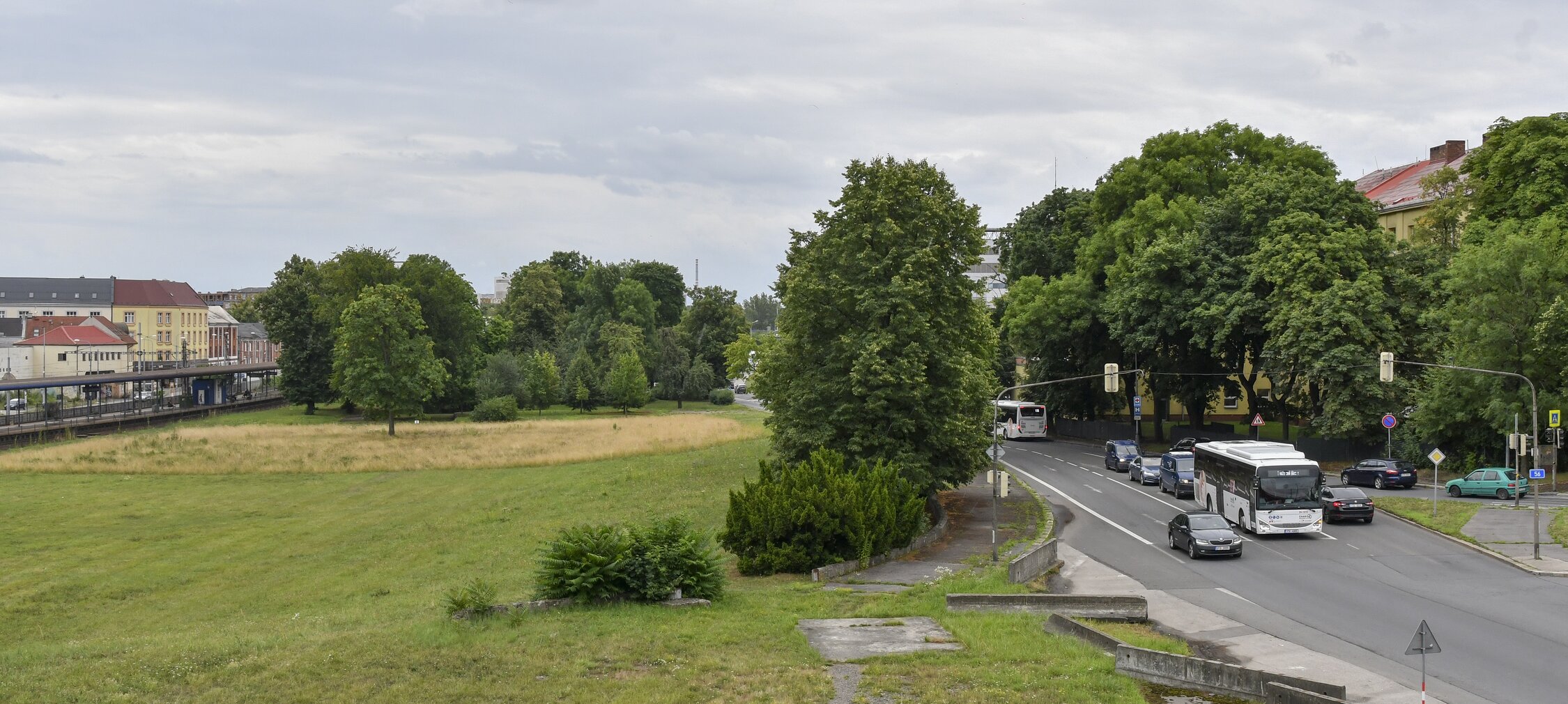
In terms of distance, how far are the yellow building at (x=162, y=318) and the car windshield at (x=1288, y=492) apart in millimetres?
159240

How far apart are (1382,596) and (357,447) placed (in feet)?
189

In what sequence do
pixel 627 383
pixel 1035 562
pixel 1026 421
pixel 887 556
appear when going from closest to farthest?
pixel 1035 562 < pixel 887 556 < pixel 1026 421 < pixel 627 383

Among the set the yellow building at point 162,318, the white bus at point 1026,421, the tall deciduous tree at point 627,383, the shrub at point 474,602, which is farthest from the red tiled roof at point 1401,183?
the yellow building at point 162,318

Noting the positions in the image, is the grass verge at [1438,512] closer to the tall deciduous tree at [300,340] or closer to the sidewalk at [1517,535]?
the sidewalk at [1517,535]

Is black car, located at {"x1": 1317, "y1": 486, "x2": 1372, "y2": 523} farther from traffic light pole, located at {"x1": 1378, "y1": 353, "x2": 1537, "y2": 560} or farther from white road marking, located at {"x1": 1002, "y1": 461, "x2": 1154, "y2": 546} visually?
white road marking, located at {"x1": 1002, "y1": 461, "x2": 1154, "y2": 546}

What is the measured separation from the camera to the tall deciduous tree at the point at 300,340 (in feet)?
363

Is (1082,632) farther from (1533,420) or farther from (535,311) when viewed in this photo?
(535,311)

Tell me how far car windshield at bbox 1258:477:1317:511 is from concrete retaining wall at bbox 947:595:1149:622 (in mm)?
15746

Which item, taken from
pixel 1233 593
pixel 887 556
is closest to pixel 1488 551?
pixel 1233 593

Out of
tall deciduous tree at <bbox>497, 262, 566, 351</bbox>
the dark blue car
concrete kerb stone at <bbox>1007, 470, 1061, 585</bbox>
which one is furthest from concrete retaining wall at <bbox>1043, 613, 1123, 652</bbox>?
tall deciduous tree at <bbox>497, 262, 566, 351</bbox>

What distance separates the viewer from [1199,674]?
1778 cm

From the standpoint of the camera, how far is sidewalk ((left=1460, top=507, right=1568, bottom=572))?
31438mm

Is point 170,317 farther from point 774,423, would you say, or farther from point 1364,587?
point 1364,587

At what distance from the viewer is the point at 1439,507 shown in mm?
42406
